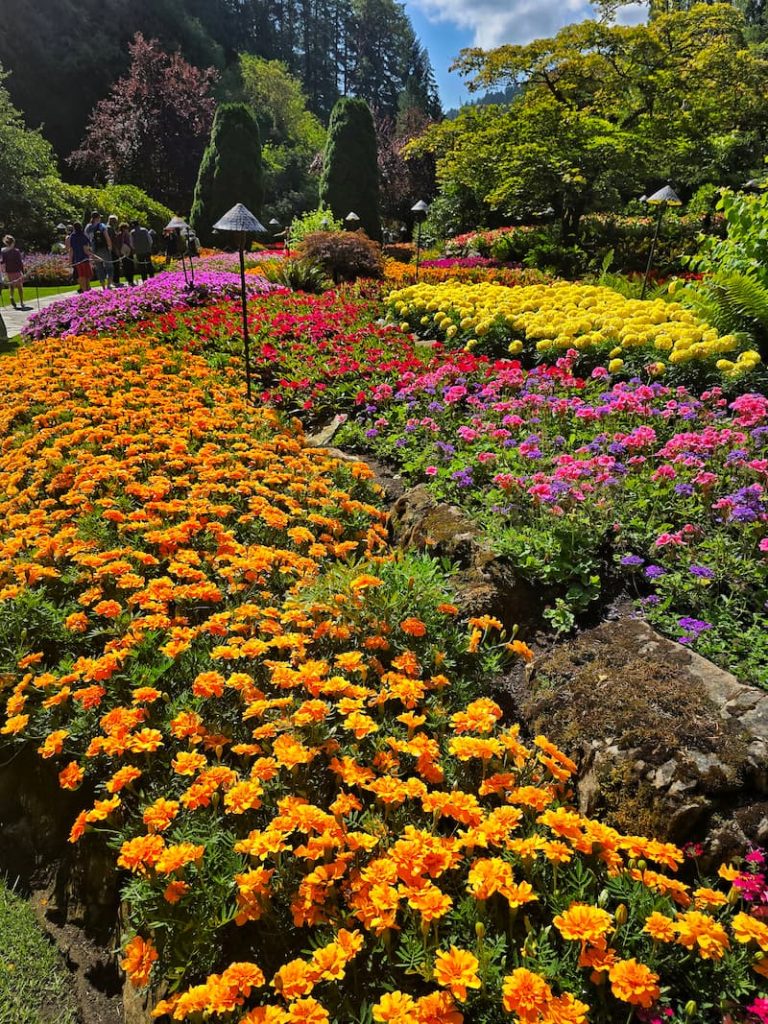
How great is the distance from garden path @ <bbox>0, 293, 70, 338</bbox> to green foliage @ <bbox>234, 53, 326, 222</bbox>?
23902 mm

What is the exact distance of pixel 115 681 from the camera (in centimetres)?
253

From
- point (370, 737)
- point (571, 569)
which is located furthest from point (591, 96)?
point (370, 737)

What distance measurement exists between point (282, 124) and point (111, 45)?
10.7 meters

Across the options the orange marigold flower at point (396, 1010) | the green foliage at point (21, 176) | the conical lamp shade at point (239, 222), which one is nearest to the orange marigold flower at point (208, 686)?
the orange marigold flower at point (396, 1010)

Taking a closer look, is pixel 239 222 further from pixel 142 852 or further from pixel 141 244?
pixel 141 244

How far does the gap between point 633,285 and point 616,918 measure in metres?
10.1

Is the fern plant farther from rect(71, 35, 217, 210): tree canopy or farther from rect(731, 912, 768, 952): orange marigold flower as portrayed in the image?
rect(71, 35, 217, 210): tree canopy

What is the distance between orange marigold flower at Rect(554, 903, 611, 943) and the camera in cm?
144

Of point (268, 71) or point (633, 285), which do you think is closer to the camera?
point (633, 285)

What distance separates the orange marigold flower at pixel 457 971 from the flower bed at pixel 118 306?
897 cm

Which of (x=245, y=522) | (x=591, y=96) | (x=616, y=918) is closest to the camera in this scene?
(x=616, y=918)

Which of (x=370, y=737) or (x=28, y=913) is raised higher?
(x=370, y=737)

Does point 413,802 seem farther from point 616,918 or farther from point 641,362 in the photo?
point 641,362

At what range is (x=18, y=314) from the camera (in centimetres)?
1280
